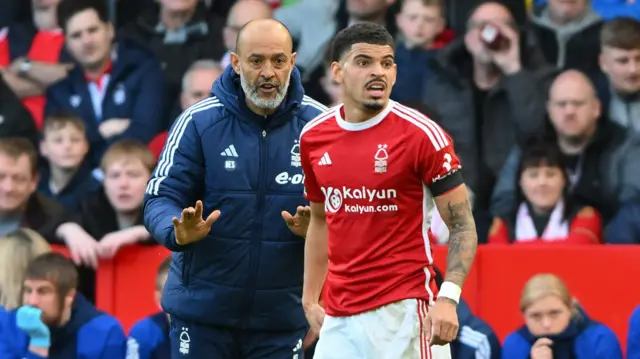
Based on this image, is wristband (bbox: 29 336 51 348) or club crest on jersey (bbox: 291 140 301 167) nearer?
club crest on jersey (bbox: 291 140 301 167)

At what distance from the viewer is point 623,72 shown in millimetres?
9680

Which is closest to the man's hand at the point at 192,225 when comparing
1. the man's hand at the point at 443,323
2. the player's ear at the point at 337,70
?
the player's ear at the point at 337,70

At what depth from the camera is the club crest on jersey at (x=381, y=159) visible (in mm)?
5906

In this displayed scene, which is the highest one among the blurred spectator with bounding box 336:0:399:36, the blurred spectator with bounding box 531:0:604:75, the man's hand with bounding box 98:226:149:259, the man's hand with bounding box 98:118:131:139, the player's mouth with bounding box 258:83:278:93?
the blurred spectator with bounding box 336:0:399:36

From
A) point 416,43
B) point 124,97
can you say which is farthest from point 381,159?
point 124,97

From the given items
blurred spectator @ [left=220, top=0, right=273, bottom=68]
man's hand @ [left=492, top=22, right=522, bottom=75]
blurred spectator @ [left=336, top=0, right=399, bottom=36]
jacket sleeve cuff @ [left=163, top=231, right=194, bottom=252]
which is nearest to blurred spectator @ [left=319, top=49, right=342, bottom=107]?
blurred spectator @ [left=336, top=0, right=399, bottom=36]

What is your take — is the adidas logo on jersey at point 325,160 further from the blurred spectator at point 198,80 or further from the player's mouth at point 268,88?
the blurred spectator at point 198,80

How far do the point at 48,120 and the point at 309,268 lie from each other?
4.57 m

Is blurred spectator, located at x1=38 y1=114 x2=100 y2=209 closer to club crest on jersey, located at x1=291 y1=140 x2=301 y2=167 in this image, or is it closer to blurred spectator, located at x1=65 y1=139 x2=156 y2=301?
blurred spectator, located at x1=65 y1=139 x2=156 y2=301

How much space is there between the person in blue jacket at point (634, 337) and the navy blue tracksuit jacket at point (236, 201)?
8.00 ft

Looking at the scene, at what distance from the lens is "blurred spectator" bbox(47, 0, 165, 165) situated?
10.5 meters

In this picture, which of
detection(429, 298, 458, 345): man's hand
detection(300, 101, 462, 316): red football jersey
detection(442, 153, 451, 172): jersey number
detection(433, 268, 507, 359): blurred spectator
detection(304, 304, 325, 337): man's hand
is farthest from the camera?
detection(433, 268, 507, 359): blurred spectator

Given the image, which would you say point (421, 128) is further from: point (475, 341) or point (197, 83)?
point (197, 83)

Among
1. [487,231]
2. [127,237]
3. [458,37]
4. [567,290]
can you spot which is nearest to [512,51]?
[458,37]
